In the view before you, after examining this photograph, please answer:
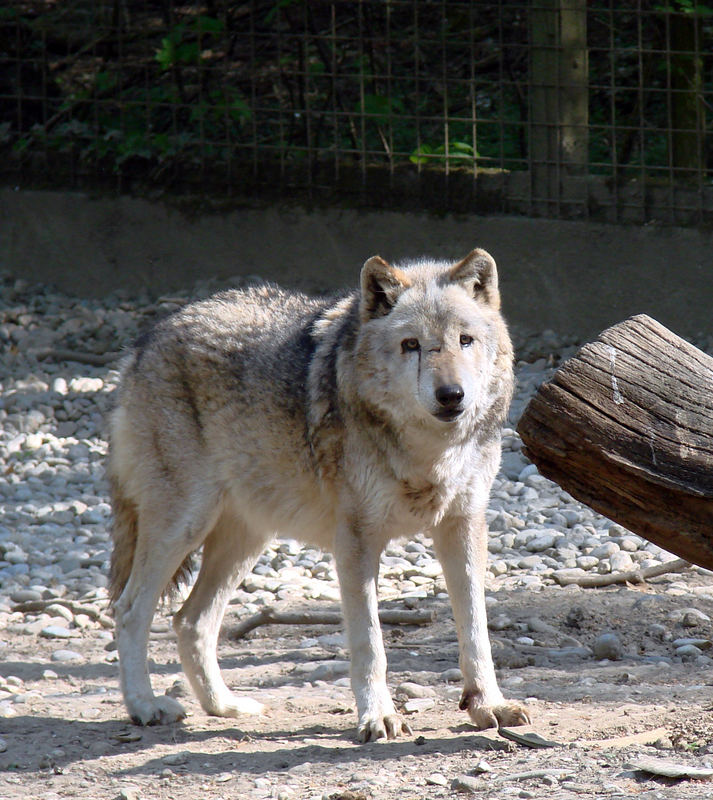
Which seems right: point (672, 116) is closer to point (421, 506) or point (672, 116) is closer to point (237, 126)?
point (237, 126)

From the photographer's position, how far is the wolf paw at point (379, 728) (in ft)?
13.3

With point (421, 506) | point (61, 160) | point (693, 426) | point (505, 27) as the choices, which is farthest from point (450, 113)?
point (693, 426)

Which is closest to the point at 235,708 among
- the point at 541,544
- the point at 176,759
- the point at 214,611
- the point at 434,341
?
the point at 214,611

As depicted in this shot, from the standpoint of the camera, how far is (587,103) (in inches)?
351

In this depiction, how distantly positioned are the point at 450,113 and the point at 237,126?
1807 millimetres

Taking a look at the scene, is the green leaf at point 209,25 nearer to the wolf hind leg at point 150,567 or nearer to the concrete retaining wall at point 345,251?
the concrete retaining wall at point 345,251

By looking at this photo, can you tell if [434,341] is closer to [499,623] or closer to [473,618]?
[473,618]

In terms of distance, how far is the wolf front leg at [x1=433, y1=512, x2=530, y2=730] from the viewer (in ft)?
13.6

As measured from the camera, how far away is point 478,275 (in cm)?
Result: 442

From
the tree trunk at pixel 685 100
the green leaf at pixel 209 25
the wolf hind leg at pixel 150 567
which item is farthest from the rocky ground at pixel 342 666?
the green leaf at pixel 209 25

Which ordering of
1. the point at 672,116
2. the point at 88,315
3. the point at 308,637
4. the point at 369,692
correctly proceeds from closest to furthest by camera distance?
the point at 369,692 < the point at 308,637 < the point at 672,116 < the point at 88,315

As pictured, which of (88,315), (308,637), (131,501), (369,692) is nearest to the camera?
(369,692)

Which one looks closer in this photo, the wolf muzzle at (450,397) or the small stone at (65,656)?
the wolf muzzle at (450,397)

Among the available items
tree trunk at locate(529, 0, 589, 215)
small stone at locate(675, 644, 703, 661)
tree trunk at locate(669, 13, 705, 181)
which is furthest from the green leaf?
small stone at locate(675, 644, 703, 661)
